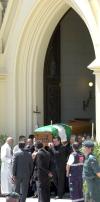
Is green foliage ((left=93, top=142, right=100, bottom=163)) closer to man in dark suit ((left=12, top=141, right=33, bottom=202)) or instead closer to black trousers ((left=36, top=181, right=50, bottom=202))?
black trousers ((left=36, top=181, right=50, bottom=202))

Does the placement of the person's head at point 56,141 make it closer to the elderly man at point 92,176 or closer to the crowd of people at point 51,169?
the crowd of people at point 51,169

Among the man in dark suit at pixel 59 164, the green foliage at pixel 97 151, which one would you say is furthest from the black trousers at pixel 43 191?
the green foliage at pixel 97 151

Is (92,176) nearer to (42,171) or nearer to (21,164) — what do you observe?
(42,171)

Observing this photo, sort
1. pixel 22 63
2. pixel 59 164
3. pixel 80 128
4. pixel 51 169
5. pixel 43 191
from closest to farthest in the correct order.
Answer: pixel 43 191
pixel 51 169
pixel 59 164
pixel 22 63
pixel 80 128

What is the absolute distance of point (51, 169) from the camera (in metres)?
11.7

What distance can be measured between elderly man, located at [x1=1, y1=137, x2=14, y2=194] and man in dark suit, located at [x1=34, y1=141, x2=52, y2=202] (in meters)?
1.79

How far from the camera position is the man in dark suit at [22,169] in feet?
36.6

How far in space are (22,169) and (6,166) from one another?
75.9 inches

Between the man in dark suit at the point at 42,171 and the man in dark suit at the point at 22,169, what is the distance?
183 millimetres

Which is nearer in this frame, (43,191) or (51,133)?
(43,191)

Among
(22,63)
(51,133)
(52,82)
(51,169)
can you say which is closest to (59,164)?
(51,169)

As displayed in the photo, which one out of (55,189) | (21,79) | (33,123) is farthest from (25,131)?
(55,189)

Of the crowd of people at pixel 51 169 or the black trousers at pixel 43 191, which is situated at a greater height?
the crowd of people at pixel 51 169

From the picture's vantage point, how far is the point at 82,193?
11.2 metres
